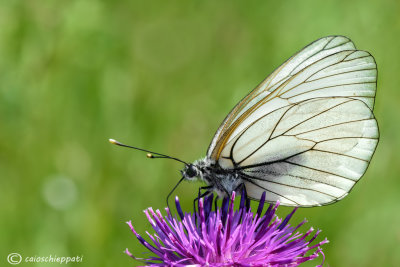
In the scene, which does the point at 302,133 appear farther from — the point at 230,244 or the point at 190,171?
the point at 230,244

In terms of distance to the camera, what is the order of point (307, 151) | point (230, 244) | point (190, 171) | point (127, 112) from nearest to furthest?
point (230, 244) → point (190, 171) → point (307, 151) → point (127, 112)

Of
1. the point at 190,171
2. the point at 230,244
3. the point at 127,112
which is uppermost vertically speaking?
the point at 127,112

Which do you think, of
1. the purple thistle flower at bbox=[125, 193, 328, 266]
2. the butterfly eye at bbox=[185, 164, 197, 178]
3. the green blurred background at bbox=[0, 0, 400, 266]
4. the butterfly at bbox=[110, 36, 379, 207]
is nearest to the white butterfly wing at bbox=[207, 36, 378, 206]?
the butterfly at bbox=[110, 36, 379, 207]

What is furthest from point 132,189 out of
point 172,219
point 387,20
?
point 387,20

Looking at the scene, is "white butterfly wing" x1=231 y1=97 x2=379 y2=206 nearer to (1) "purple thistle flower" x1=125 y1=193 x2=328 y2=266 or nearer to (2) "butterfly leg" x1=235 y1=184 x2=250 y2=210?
(2) "butterfly leg" x1=235 y1=184 x2=250 y2=210

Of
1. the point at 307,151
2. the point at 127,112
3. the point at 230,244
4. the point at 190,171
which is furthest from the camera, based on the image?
the point at 127,112

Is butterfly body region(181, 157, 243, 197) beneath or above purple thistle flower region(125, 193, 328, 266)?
above

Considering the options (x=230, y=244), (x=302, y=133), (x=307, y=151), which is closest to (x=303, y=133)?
(x=302, y=133)
